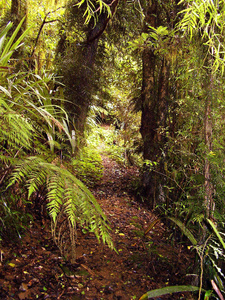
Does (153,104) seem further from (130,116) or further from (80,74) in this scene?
(130,116)

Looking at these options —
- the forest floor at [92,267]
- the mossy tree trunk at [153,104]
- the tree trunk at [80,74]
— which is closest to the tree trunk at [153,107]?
the mossy tree trunk at [153,104]

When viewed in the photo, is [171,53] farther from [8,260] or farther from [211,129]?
[8,260]

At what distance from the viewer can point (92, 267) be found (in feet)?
6.46

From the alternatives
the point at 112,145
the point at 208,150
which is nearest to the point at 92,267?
the point at 208,150

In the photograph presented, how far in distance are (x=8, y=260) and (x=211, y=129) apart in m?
1.62

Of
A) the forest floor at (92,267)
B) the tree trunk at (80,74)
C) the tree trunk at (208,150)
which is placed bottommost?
the forest floor at (92,267)

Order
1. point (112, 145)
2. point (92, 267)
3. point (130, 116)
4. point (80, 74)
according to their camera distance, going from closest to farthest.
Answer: point (92, 267), point (80, 74), point (130, 116), point (112, 145)

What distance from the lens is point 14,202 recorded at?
173 centimetres

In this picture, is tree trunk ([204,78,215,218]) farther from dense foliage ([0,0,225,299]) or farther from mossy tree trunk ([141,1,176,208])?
mossy tree trunk ([141,1,176,208])

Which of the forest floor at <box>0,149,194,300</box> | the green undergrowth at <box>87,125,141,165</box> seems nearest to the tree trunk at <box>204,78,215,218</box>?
the forest floor at <box>0,149,194,300</box>

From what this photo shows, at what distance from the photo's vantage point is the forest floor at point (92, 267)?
1506 millimetres

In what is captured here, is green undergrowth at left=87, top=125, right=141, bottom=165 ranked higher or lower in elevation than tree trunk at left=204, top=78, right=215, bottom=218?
lower

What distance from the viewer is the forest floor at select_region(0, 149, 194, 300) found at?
1.51 meters

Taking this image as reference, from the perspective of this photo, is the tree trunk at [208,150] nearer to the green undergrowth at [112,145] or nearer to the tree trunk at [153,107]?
the tree trunk at [153,107]
